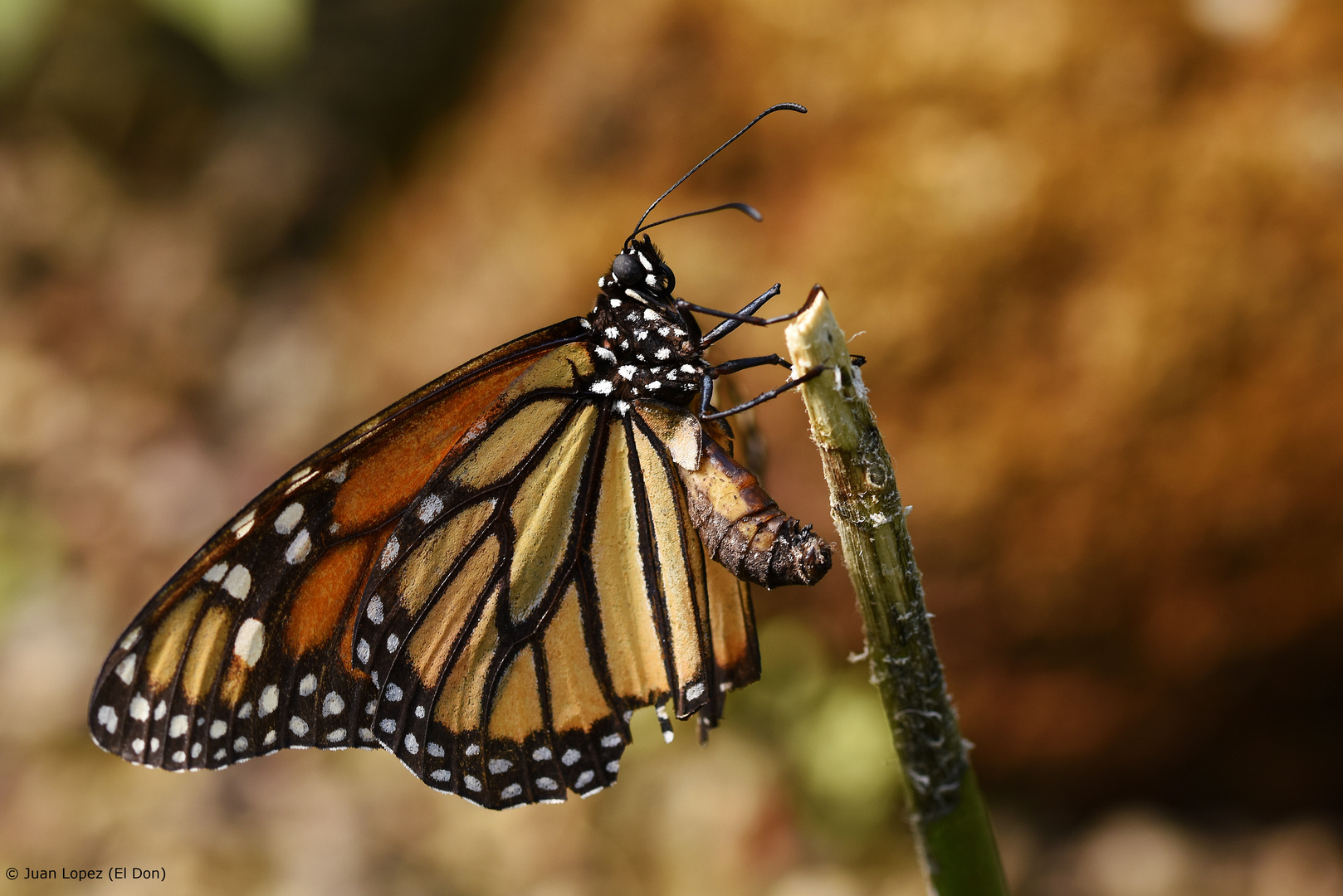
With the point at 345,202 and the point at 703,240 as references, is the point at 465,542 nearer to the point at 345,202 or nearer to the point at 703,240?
the point at 703,240

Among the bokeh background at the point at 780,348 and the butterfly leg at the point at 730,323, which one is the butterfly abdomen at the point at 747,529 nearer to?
the butterfly leg at the point at 730,323

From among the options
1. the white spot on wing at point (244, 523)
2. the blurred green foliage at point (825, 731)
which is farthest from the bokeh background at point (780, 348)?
the white spot on wing at point (244, 523)

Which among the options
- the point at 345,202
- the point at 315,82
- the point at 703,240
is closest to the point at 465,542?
the point at 703,240

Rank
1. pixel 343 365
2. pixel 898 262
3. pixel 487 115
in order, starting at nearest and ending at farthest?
pixel 898 262, pixel 487 115, pixel 343 365

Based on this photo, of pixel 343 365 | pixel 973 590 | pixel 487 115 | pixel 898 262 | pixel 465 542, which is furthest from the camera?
pixel 343 365

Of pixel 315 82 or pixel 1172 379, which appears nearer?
pixel 1172 379

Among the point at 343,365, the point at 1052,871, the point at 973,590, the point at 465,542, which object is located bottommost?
the point at 1052,871
